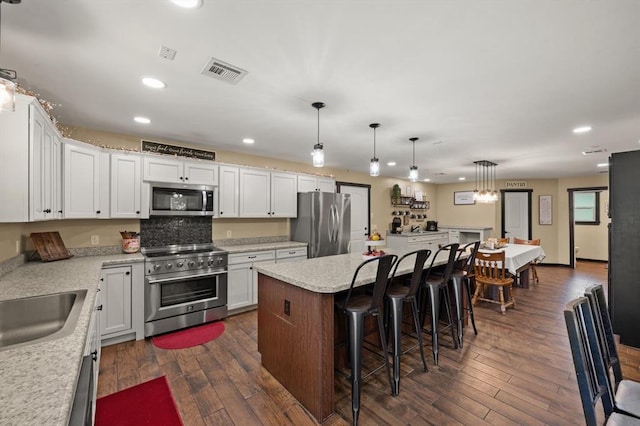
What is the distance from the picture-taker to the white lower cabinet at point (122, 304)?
2912mm

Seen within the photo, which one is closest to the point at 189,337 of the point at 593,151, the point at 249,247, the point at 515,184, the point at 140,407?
the point at 140,407

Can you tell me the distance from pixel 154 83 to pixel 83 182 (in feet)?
5.17

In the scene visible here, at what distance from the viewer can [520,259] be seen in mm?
4430

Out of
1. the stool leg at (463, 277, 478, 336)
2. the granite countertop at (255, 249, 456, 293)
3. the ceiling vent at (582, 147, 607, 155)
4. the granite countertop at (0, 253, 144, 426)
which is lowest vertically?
the stool leg at (463, 277, 478, 336)

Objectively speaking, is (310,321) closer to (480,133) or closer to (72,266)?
(72,266)

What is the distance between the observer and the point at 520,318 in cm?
372

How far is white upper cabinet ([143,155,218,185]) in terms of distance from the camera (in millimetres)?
3467

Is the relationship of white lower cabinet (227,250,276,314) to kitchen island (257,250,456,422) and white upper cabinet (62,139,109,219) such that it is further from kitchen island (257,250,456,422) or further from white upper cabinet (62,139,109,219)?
white upper cabinet (62,139,109,219)

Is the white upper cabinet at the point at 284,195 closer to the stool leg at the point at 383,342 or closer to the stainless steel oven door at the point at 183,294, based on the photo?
the stainless steel oven door at the point at 183,294

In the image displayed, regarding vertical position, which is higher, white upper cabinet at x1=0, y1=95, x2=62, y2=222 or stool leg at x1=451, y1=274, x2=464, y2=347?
white upper cabinet at x1=0, y1=95, x2=62, y2=222

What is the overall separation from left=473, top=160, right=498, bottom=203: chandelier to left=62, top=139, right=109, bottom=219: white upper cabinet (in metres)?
5.96

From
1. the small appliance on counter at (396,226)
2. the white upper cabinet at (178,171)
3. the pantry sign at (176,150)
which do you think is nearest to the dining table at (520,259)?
the small appliance on counter at (396,226)

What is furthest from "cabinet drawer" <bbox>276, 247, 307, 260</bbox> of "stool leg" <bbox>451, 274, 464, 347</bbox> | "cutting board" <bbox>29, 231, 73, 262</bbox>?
"cutting board" <bbox>29, 231, 73, 262</bbox>

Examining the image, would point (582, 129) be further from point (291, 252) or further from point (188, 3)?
point (188, 3)
